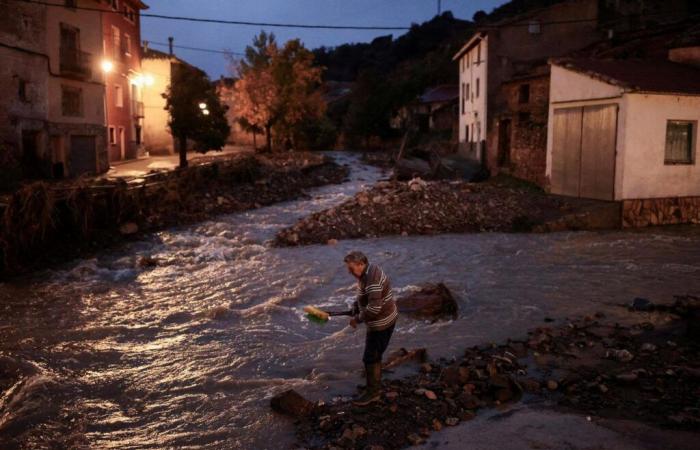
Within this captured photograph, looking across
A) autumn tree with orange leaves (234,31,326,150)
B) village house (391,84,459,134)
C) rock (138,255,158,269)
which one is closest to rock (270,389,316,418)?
rock (138,255,158,269)

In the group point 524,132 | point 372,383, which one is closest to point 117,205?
point 372,383

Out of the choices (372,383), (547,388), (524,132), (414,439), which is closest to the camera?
(414,439)

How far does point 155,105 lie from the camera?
42000 mm

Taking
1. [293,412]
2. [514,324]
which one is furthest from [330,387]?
[514,324]

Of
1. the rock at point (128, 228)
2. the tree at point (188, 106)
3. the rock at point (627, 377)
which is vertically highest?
the tree at point (188, 106)

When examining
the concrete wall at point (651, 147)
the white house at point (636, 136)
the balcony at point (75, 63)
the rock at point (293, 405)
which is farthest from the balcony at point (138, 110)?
the rock at point (293, 405)

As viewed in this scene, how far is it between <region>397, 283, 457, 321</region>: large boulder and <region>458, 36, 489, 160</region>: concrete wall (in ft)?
73.0

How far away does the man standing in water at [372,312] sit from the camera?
590cm

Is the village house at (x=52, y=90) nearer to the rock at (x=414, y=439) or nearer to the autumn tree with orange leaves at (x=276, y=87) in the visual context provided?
the autumn tree with orange leaves at (x=276, y=87)

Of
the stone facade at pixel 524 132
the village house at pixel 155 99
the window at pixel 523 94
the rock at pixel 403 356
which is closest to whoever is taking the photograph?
the rock at pixel 403 356

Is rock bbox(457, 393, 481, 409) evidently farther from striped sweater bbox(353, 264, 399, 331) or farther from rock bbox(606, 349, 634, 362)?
rock bbox(606, 349, 634, 362)

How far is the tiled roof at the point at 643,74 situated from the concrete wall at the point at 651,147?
309mm

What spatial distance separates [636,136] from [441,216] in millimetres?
6090

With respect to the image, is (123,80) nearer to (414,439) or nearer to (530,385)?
(530,385)
